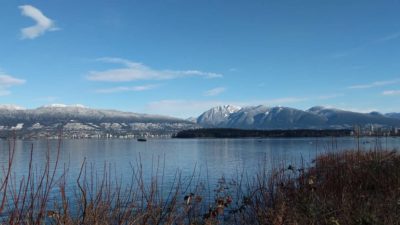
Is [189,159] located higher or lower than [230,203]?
lower

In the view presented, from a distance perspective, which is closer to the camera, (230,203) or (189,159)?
(230,203)

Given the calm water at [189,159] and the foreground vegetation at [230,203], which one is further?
the calm water at [189,159]

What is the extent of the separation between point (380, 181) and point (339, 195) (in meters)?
2.58

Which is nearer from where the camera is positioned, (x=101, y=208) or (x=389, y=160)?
(x=101, y=208)

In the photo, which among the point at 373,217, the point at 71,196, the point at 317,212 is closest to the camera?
the point at 373,217

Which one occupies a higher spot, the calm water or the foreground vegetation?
the foreground vegetation

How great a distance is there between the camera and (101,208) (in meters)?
7.54

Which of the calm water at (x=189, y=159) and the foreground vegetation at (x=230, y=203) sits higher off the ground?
the foreground vegetation at (x=230, y=203)

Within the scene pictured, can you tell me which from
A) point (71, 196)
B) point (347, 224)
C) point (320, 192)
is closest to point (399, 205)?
point (347, 224)

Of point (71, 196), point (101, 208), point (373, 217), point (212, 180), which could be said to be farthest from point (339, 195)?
point (212, 180)

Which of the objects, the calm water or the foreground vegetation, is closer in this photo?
the foreground vegetation

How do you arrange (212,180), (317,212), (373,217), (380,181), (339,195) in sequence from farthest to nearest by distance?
(212,180) < (380,181) < (339,195) < (317,212) < (373,217)

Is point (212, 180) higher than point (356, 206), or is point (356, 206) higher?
point (356, 206)

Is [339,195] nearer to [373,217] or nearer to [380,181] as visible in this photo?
[380,181]
